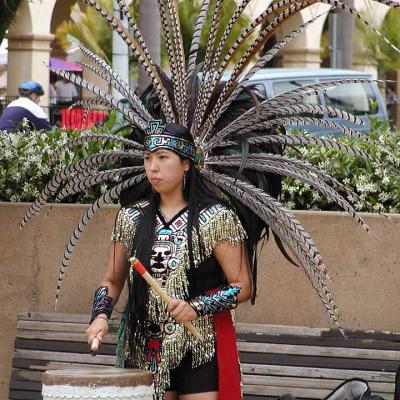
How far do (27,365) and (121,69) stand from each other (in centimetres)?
814

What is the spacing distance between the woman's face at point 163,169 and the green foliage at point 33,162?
7.71 ft

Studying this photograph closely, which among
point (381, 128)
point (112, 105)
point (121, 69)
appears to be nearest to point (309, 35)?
point (121, 69)

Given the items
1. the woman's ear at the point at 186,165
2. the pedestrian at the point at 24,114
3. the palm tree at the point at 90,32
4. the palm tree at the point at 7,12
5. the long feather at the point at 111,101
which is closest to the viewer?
the woman's ear at the point at 186,165

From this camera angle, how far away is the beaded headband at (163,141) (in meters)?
4.82

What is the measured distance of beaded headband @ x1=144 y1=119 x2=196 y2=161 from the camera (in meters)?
4.82

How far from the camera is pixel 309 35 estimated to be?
30797 millimetres

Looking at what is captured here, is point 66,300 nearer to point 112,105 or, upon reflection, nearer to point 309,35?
point 112,105

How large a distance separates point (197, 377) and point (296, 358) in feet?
5.98

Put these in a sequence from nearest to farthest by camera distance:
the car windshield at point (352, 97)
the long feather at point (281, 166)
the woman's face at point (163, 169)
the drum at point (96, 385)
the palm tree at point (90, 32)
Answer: the drum at point (96, 385) → the woman's face at point (163, 169) → the long feather at point (281, 166) → the car windshield at point (352, 97) → the palm tree at point (90, 32)

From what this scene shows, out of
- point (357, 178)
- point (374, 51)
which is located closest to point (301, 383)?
point (357, 178)

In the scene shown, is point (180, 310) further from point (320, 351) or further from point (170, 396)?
point (320, 351)

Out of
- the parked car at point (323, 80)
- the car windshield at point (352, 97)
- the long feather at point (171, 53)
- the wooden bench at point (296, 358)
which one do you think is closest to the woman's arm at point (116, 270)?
the long feather at point (171, 53)

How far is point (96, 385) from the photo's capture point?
4.37 m

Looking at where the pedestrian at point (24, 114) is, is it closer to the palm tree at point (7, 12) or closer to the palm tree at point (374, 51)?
the palm tree at point (7, 12)
